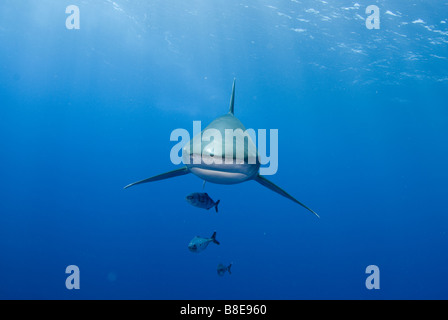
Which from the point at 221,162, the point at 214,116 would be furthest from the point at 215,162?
the point at 214,116

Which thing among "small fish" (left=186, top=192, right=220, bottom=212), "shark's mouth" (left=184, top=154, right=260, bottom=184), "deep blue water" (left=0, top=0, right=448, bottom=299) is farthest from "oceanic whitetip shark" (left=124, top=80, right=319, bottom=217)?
"deep blue water" (left=0, top=0, right=448, bottom=299)

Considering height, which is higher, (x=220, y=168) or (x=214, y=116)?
(x=214, y=116)

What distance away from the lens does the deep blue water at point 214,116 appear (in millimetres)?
23203

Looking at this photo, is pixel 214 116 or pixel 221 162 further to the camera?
pixel 214 116

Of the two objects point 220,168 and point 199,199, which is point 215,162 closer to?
point 220,168

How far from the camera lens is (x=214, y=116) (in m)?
52.8

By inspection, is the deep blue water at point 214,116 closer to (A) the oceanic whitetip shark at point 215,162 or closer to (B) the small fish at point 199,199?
(B) the small fish at point 199,199

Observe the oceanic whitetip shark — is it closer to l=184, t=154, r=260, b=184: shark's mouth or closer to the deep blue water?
l=184, t=154, r=260, b=184: shark's mouth

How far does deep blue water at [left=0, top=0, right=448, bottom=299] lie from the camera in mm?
23203

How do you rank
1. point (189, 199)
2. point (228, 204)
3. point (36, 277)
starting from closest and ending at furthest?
point (189, 199), point (36, 277), point (228, 204)

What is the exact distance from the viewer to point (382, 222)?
72.8 m

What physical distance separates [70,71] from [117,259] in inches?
1034
